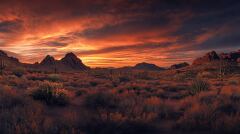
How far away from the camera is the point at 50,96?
10.0 metres

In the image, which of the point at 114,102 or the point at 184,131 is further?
the point at 114,102

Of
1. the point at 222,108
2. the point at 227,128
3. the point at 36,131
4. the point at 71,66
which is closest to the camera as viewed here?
the point at 36,131

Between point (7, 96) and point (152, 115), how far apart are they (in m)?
6.47

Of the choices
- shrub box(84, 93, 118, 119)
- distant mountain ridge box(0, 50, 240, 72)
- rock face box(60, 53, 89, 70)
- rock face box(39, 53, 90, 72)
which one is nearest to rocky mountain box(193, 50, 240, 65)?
distant mountain ridge box(0, 50, 240, 72)

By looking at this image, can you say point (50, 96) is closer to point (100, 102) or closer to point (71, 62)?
point (100, 102)

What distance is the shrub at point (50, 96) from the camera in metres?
9.67

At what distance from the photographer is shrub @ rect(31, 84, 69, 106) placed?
9666mm

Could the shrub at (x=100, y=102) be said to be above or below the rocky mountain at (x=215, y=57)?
below

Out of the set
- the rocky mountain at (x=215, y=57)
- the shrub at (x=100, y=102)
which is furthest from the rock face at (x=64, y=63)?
the shrub at (x=100, y=102)

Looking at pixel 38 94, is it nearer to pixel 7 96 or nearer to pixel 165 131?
pixel 7 96

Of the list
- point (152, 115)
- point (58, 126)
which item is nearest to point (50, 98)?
point (58, 126)

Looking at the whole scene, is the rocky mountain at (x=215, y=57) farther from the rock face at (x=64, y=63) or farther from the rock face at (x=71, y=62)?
the rock face at (x=64, y=63)

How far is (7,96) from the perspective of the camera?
9070 millimetres

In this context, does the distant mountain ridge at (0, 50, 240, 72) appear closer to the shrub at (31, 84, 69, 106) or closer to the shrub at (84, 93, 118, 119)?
the shrub at (31, 84, 69, 106)
